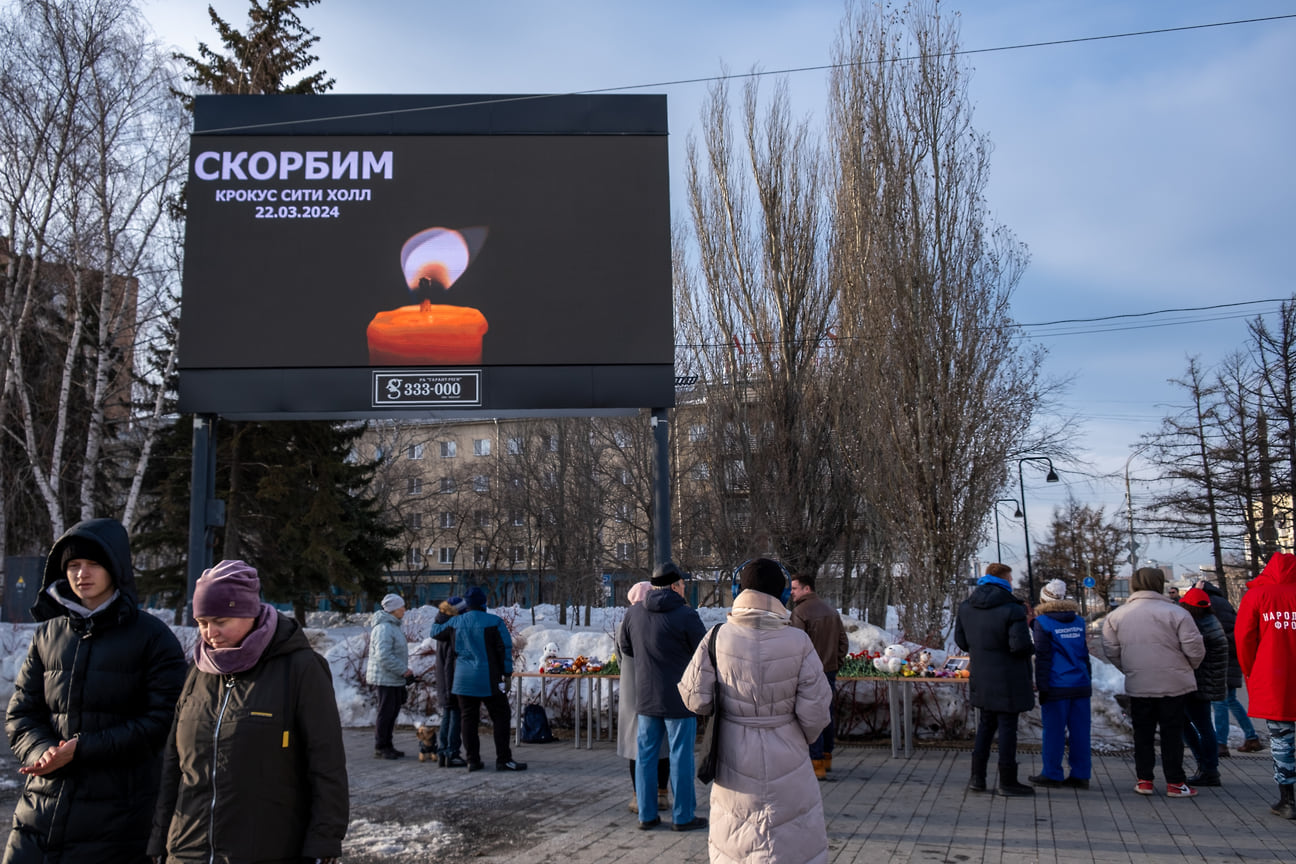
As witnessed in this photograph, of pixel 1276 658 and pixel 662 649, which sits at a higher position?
pixel 662 649

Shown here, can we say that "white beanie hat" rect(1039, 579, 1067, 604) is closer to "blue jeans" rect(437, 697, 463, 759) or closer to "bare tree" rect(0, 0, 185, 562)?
"blue jeans" rect(437, 697, 463, 759)

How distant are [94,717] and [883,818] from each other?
558 centimetres

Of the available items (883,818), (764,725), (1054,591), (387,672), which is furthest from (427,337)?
(764,725)

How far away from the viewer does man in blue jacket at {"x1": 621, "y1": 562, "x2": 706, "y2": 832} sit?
7.03 metres

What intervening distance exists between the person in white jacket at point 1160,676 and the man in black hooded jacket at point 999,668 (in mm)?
921

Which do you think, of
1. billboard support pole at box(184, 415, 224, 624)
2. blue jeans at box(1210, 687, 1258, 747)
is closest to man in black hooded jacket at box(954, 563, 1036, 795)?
blue jeans at box(1210, 687, 1258, 747)

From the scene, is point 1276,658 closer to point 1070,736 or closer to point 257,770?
point 1070,736

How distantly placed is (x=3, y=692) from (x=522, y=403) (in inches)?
401

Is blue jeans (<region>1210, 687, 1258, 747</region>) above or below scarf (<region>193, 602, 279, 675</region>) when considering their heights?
below

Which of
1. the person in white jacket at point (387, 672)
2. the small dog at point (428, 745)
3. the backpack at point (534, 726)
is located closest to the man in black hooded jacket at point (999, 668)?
the backpack at point (534, 726)

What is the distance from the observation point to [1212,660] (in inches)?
361

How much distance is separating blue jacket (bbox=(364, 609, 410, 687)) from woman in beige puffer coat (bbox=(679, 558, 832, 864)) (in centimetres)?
662

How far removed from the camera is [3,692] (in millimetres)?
15477

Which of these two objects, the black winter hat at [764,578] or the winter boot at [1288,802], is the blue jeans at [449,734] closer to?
the black winter hat at [764,578]
